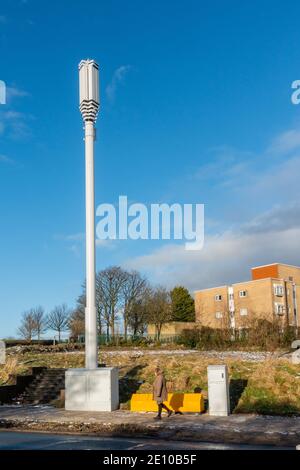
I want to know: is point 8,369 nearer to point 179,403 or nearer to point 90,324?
point 90,324

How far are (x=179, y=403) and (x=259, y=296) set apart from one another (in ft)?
224

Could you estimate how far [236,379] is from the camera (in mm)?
21875

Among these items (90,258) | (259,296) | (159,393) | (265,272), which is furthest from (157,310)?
(159,393)

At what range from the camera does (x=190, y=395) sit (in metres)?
18.4

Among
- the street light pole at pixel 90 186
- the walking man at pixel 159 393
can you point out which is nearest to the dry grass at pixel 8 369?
the street light pole at pixel 90 186

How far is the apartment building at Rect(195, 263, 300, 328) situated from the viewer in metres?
83.4

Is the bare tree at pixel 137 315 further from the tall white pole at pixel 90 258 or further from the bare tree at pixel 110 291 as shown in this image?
the tall white pole at pixel 90 258

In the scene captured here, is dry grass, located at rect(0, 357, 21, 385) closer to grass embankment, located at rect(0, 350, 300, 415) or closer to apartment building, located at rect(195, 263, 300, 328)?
grass embankment, located at rect(0, 350, 300, 415)

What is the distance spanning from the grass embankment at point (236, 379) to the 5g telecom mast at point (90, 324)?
1136mm

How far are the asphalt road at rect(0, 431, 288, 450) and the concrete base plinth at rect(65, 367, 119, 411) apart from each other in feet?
15.7
